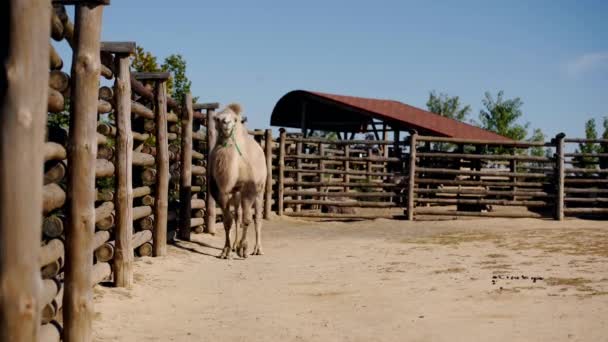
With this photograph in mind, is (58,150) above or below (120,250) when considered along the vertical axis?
above

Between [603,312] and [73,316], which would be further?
[603,312]

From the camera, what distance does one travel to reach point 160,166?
27.8ft

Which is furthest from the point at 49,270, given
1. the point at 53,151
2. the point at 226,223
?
the point at 226,223

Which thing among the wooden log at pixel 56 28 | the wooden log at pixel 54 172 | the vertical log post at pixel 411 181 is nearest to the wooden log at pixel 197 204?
the vertical log post at pixel 411 181

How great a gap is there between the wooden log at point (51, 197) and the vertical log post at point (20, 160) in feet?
4.49

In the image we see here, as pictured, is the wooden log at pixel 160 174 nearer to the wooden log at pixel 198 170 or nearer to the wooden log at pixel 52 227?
the wooden log at pixel 198 170

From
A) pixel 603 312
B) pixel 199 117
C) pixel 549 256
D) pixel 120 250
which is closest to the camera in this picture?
pixel 603 312

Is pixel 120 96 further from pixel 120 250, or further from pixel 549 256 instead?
pixel 549 256

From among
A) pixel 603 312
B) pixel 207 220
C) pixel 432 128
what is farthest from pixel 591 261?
pixel 432 128

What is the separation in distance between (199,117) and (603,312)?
7.65 metres

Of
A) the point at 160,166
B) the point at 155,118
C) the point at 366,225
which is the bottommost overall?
the point at 366,225

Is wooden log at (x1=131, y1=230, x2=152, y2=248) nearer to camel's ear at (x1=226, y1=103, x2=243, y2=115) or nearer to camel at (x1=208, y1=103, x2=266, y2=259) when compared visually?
camel at (x1=208, y1=103, x2=266, y2=259)

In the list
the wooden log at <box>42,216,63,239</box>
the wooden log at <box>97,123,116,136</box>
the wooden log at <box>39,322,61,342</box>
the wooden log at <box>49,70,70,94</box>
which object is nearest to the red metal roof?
the wooden log at <box>97,123,116,136</box>

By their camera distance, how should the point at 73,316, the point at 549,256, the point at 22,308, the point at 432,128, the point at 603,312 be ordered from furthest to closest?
the point at 432,128 → the point at 549,256 → the point at 603,312 → the point at 73,316 → the point at 22,308
